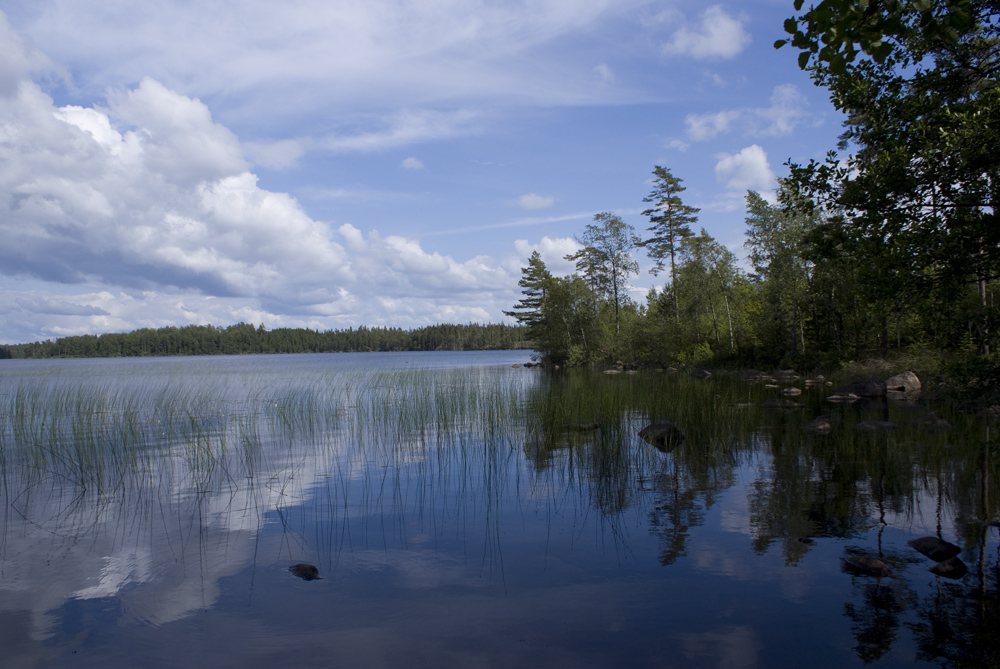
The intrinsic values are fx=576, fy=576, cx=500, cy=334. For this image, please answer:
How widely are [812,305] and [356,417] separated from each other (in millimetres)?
29331

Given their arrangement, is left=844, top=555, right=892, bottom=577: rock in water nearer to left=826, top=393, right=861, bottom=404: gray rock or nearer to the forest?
the forest

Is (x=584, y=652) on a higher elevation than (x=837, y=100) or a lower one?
lower

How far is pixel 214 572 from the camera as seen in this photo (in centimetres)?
614

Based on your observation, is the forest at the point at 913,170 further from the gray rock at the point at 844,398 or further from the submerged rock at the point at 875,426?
the gray rock at the point at 844,398

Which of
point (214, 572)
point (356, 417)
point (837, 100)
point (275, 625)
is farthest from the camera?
point (356, 417)

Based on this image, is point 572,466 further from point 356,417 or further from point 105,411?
point 105,411

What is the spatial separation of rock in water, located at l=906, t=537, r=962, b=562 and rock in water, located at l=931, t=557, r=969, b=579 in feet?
0.58

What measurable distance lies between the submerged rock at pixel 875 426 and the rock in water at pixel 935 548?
833cm

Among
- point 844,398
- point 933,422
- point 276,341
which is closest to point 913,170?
point 933,422

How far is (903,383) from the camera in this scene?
2233 centimetres

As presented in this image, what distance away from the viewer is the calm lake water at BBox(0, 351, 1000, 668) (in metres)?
4.63

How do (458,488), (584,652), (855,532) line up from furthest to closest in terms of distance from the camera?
(458,488) → (855,532) → (584,652)

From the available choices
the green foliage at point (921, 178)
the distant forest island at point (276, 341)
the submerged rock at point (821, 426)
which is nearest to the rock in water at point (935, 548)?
the green foliage at point (921, 178)

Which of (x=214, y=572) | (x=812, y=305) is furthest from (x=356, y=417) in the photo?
(x=812, y=305)
